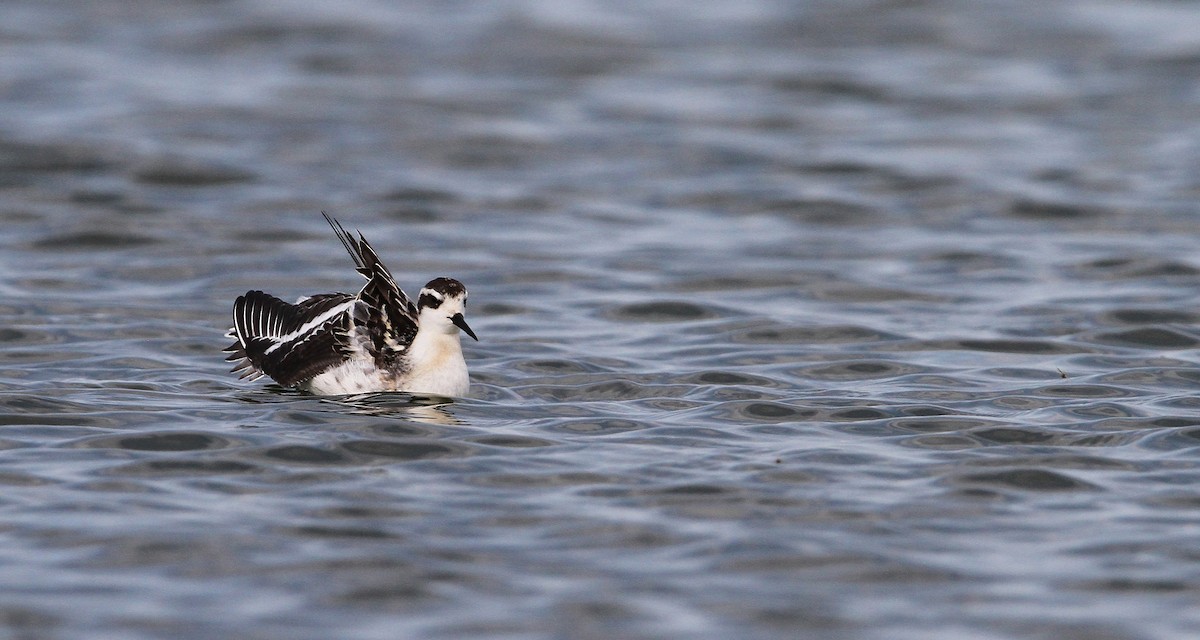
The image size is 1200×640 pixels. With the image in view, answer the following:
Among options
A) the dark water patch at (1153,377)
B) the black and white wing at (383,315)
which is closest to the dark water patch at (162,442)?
the black and white wing at (383,315)

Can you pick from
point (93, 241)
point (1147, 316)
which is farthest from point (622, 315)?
point (93, 241)

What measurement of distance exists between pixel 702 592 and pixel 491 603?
990 mm

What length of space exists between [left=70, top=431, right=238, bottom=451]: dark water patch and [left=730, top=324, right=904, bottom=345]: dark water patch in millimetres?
5051

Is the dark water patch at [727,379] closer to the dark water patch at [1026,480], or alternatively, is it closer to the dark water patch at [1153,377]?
the dark water patch at [1153,377]

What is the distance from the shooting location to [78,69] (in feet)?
84.1

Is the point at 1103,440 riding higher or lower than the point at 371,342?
lower

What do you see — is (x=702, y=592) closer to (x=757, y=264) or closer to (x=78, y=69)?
(x=757, y=264)

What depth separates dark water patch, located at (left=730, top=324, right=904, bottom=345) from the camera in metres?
14.3

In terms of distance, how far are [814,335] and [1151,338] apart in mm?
2692

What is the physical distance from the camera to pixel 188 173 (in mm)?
20359

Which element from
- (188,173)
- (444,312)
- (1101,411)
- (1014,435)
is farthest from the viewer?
(188,173)

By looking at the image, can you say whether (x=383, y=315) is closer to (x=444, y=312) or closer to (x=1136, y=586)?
(x=444, y=312)

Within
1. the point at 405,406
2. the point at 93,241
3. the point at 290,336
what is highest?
the point at 93,241

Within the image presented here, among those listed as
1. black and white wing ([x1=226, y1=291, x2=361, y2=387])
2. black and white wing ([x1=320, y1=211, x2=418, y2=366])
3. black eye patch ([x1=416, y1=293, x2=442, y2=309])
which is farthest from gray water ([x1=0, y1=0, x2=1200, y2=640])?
black eye patch ([x1=416, y1=293, x2=442, y2=309])
